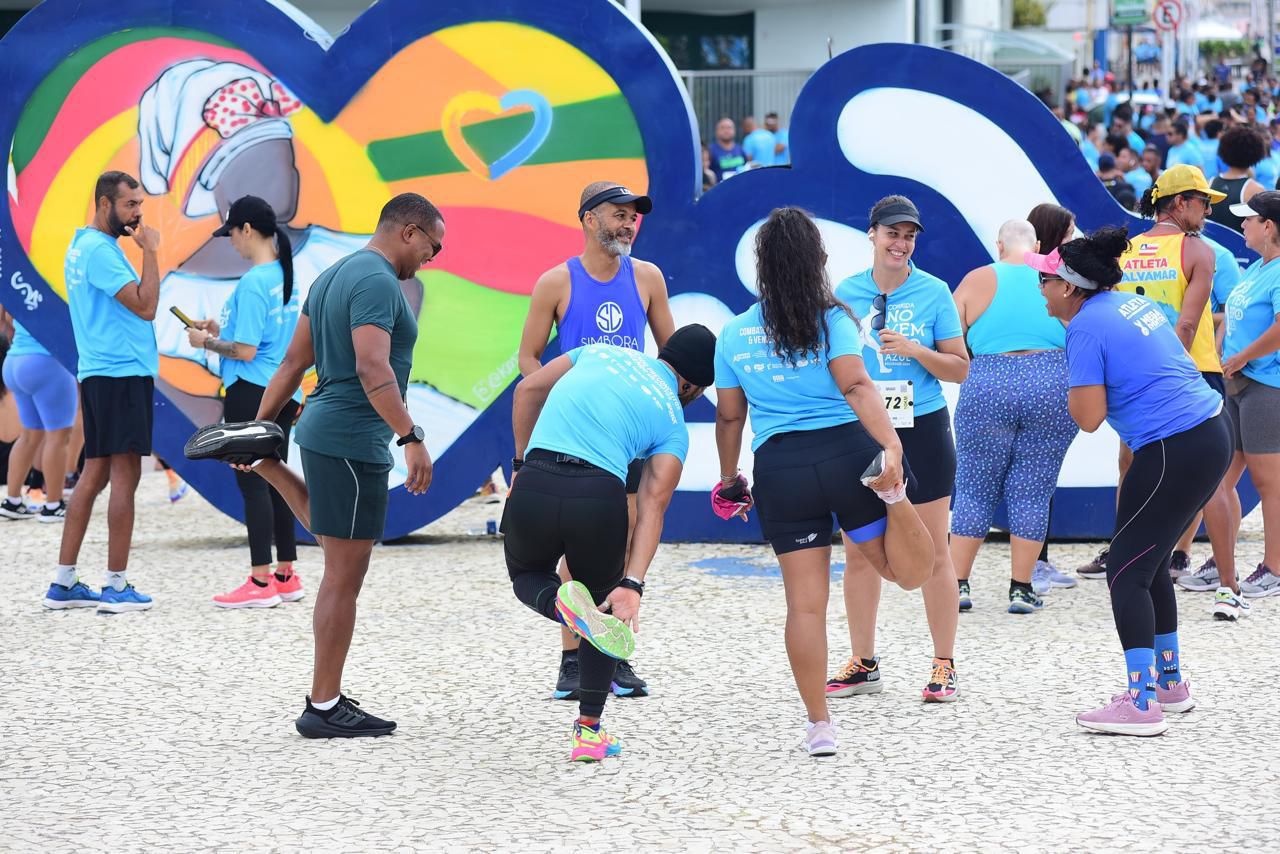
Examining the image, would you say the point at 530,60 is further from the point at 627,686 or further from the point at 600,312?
the point at 627,686

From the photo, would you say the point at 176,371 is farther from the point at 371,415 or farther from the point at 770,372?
the point at 770,372

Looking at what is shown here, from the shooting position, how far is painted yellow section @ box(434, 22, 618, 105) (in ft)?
26.7

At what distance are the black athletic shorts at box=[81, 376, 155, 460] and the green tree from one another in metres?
53.2

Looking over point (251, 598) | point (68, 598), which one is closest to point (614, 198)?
point (251, 598)

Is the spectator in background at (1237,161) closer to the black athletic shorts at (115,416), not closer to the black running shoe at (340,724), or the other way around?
the black running shoe at (340,724)

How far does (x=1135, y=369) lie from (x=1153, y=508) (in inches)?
17.7

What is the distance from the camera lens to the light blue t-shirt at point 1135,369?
15.8 ft

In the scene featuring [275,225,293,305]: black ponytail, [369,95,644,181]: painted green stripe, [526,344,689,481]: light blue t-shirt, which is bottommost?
[526,344,689,481]: light blue t-shirt

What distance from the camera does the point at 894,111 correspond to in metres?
7.98

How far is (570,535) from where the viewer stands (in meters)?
4.51

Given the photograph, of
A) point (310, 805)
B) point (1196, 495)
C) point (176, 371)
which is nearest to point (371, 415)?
point (310, 805)

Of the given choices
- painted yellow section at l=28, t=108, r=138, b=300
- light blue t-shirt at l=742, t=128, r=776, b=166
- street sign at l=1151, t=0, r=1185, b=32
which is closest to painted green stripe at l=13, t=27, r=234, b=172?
painted yellow section at l=28, t=108, r=138, b=300

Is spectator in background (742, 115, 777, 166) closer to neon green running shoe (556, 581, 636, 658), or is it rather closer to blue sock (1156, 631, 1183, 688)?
blue sock (1156, 631, 1183, 688)

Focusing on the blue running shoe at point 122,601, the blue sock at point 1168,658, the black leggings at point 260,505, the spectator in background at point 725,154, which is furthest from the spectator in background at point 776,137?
the blue sock at point 1168,658
